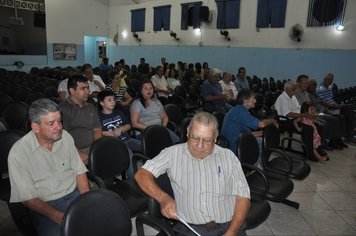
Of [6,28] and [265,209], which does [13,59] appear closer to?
[6,28]

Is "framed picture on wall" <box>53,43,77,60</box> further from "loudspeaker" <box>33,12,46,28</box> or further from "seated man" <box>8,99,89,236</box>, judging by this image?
"seated man" <box>8,99,89,236</box>

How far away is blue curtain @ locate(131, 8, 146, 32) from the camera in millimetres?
14133

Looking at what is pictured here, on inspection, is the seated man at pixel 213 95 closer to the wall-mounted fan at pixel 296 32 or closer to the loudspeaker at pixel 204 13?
the wall-mounted fan at pixel 296 32

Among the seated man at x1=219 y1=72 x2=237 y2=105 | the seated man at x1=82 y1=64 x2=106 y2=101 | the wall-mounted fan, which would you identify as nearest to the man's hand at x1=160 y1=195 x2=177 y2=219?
the seated man at x1=82 y1=64 x2=106 y2=101

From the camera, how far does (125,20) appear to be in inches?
599

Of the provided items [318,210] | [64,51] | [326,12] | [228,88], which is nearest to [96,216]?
[318,210]

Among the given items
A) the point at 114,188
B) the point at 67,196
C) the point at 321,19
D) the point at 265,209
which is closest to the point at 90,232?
the point at 67,196

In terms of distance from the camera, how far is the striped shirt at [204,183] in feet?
5.88

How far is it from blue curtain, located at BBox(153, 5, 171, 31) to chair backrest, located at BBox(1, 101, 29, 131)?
9.97m

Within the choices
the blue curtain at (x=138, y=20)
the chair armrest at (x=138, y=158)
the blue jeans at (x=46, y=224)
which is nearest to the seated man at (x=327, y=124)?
the chair armrest at (x=138, y=158)

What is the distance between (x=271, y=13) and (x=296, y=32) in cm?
112

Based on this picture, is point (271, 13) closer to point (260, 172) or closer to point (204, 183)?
point (260, 172)

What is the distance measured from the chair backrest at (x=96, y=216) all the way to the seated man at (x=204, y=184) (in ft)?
0.72

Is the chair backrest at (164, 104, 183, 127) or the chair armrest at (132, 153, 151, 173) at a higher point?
the chair backrest at (164, 104, 183, 127)
